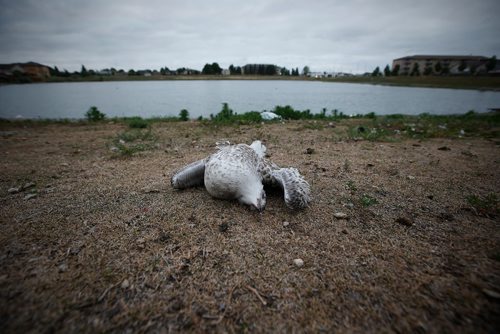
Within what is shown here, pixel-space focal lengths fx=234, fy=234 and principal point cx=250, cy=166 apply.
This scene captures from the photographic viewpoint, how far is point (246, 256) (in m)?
1.85

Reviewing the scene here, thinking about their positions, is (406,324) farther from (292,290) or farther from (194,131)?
(194,131)

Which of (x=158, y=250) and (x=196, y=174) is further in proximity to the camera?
(x=196, y=174)

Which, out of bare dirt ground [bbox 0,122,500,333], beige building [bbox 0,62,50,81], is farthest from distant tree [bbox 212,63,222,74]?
bare dirt ground [bbox 0,122,500,333]

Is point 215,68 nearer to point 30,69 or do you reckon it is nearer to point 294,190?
point 30,69

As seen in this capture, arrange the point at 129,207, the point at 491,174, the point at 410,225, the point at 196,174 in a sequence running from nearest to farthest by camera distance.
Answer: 1. the point at 410,225
2. the point at 129,207
3. the point at 196,174
4. the point at 491,174

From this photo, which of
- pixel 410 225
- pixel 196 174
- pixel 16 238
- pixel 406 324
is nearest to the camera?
pixel 406 324

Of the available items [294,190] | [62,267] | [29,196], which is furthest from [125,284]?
[29,196]

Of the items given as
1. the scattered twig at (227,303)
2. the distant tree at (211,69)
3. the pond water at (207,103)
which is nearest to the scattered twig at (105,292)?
the scattered twig at (227,303)

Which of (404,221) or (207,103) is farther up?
(404,221)

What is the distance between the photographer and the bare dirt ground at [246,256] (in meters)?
1.38

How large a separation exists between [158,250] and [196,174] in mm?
1125

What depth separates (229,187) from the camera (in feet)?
7.75

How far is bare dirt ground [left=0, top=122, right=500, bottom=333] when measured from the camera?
1.38m

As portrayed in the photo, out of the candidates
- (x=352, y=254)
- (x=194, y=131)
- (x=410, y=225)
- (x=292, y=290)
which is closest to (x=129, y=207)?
(x=292, y=290)
